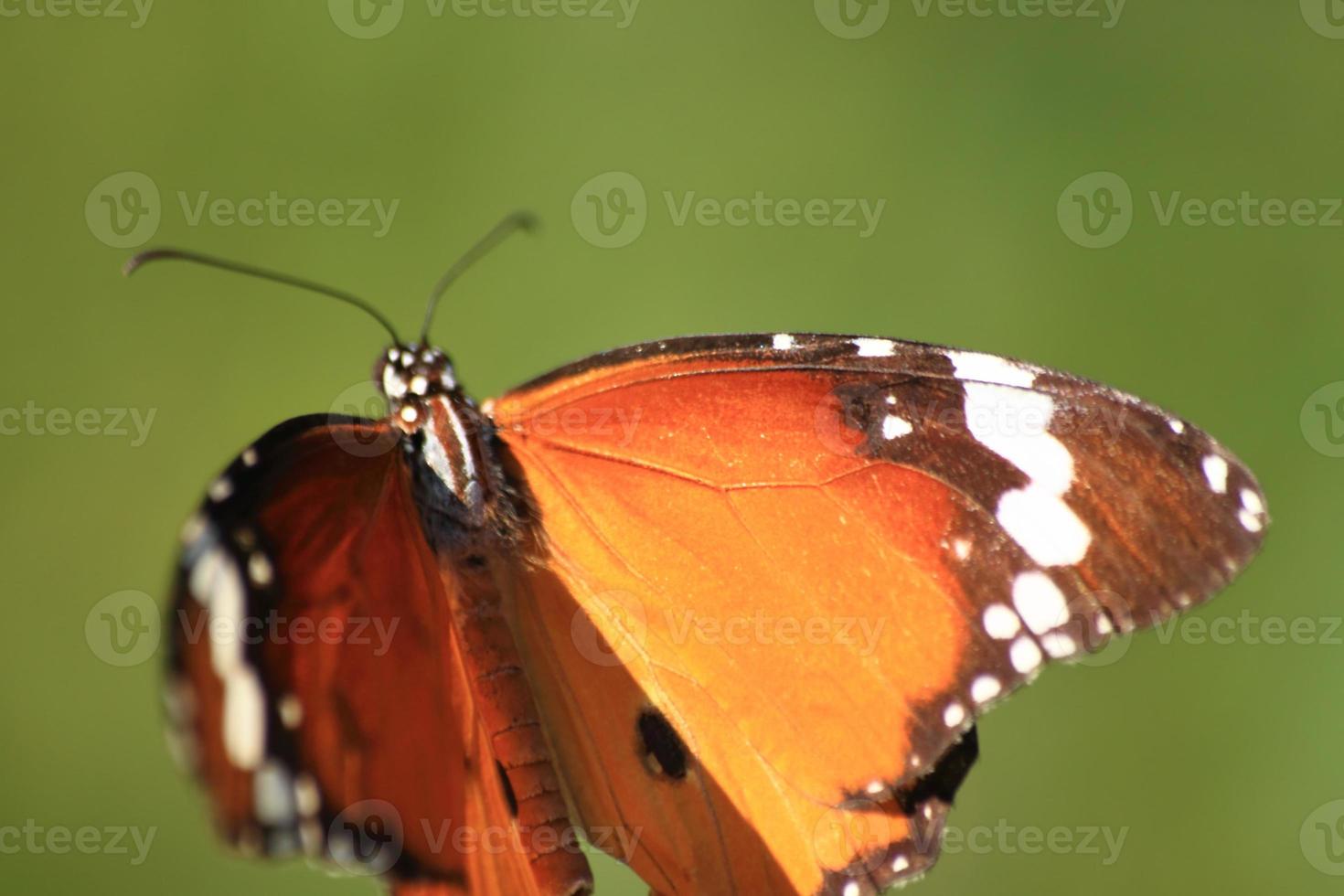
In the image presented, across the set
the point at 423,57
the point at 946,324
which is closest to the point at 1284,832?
the point at 946,324

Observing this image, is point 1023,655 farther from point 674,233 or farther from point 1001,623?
point 674,233

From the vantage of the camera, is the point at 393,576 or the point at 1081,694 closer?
the point at 393,576

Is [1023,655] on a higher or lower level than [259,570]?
lower

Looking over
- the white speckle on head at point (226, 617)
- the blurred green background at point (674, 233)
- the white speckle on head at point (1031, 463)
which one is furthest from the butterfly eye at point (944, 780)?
the blurred green background at point (674, 233)

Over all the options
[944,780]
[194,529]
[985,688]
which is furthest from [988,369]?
[194,529]

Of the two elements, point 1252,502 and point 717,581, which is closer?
point 1252,502

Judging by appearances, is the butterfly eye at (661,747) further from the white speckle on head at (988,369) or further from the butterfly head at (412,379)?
the white speckle on head at (988,369)

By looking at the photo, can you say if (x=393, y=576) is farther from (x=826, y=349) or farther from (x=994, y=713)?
(x=994, y=713)
